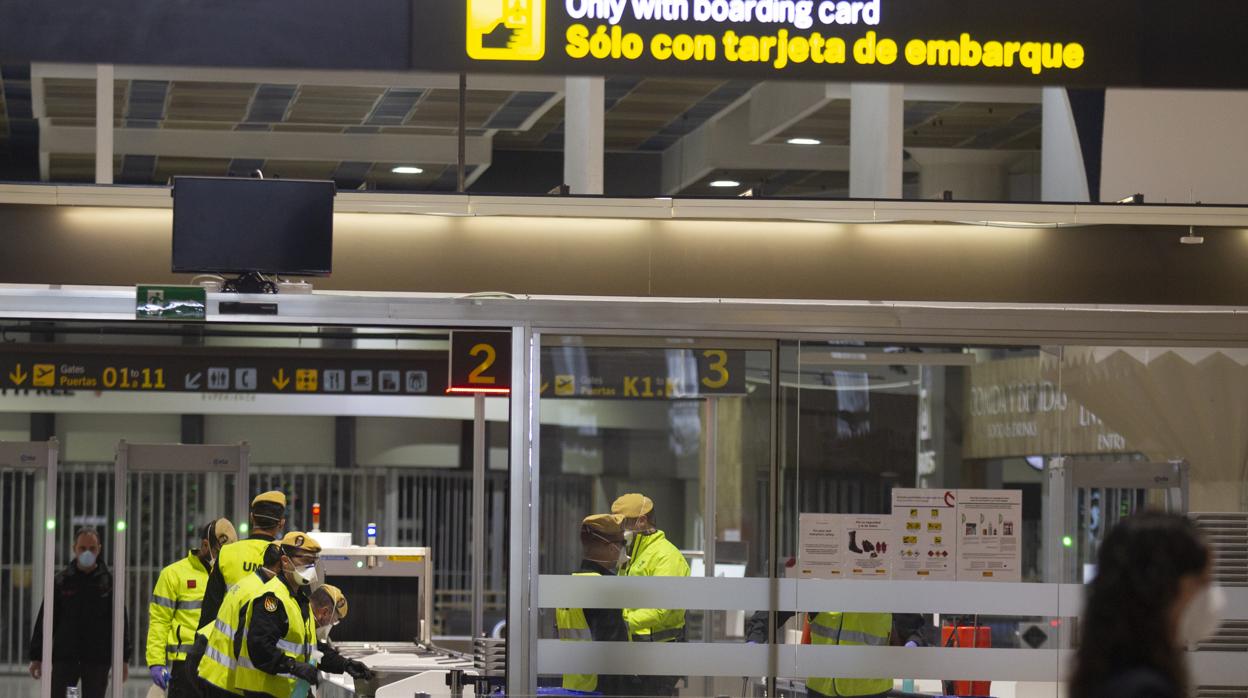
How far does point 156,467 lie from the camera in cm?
1068

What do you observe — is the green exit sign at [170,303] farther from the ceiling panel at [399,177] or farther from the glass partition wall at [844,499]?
the ceiling panel at [399,177]

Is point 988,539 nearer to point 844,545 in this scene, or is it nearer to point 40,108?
point 844,545

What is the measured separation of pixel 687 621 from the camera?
20.6 feet

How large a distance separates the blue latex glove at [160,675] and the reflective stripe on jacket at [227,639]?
2795 millimetres

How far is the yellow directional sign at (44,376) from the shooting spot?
504 inches

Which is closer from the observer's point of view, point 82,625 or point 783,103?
point 82,625

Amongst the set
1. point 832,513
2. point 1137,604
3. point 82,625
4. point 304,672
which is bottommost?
point 82,625

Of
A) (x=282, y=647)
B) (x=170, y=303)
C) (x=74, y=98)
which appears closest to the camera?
(x=170, y=303)

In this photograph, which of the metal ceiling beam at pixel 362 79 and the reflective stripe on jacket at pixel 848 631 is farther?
the metal ceiling beam at pixel 362 79

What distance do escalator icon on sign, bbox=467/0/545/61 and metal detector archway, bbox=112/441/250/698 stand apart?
587 cm

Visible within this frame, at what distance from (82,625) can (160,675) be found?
1.30 m

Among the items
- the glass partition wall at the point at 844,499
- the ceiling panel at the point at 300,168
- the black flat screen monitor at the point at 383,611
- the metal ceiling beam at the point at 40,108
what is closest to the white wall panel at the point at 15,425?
the metal ceiling beam at the point at 40,108

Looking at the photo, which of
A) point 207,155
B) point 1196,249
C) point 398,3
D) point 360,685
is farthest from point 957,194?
point 398,3

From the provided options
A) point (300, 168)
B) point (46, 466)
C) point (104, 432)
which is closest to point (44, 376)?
point (300, 168)
